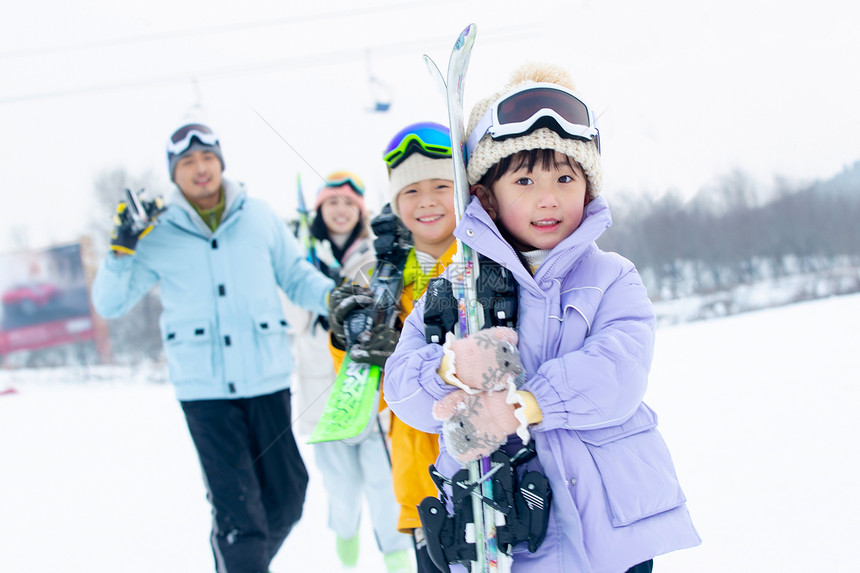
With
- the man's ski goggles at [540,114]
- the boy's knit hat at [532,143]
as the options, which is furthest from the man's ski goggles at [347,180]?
the man's ski goggles at [540,114]

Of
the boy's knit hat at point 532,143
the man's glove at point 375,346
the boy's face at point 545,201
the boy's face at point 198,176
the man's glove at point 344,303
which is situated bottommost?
the man's glove at point 375,346

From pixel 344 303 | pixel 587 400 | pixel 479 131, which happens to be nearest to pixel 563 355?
pixel 587 400

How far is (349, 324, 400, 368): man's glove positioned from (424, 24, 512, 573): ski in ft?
1.59

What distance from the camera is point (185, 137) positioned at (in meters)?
2.76

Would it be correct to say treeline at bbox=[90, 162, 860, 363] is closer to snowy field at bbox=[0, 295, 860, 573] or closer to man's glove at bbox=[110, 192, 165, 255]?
snowy field at bbox=[0, 295, 860, 573]

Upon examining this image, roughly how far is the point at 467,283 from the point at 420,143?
68 centimetres

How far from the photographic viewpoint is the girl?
120 centimetres

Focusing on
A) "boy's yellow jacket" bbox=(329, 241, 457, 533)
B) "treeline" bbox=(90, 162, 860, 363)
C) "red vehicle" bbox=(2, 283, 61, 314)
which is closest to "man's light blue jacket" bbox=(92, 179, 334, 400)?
"boy's yellow jacket" bbox=(329, 241, 457, 533)

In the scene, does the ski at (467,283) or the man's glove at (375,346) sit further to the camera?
the man's glove at (375,346)

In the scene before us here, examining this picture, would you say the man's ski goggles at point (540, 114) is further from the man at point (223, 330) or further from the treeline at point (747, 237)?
the treeline at point (747, 237)

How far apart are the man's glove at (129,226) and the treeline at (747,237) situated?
7.90 m

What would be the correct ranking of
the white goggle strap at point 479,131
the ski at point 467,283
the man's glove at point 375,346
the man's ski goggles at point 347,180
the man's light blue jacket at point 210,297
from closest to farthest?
1. the ski at point 467,283
2. the white goggle strap at point 479,131
3. the man's glove at point 375,346
4. the man's light blue jacket at point 210,297
5. the man's ski goggles at point 347,180

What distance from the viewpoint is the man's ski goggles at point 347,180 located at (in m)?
4.05

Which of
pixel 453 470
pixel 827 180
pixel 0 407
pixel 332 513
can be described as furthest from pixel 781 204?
pixel 0 407
